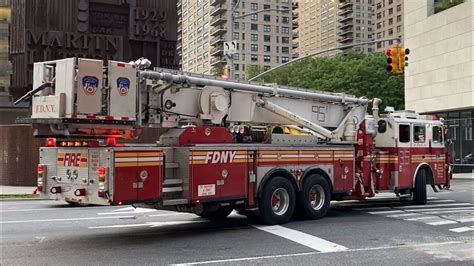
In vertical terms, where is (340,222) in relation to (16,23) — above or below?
below

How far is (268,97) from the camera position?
12016 mm

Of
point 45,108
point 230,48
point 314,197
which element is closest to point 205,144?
point 45,108

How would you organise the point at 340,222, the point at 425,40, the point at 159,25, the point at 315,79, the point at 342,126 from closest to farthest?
the point at 340,222
the point at 342,126
the point at 159,25
the point at 425,40
the point at 315,79

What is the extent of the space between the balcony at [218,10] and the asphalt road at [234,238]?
119457mm

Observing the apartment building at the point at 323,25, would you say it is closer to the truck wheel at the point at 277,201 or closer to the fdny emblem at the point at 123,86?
the truck wheel at the point at 277,201

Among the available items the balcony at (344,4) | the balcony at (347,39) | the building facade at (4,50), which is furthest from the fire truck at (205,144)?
the balcony at (347,39)

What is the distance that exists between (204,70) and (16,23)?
11237cm

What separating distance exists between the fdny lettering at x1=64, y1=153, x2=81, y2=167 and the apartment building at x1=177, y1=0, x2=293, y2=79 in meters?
120

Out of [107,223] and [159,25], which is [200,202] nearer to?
[107,223]

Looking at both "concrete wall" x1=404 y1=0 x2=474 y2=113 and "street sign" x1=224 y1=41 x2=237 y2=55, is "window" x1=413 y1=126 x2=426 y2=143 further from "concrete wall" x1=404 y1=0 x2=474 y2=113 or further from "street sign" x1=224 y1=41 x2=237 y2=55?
"concrete wall" x1=404 y1=0 x2=474 y2=113

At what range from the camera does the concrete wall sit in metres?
39.8

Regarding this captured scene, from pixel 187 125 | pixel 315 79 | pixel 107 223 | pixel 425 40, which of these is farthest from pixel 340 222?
pixel 315 79

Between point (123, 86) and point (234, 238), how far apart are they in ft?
10.9

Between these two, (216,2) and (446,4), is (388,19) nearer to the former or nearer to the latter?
(216,2)
